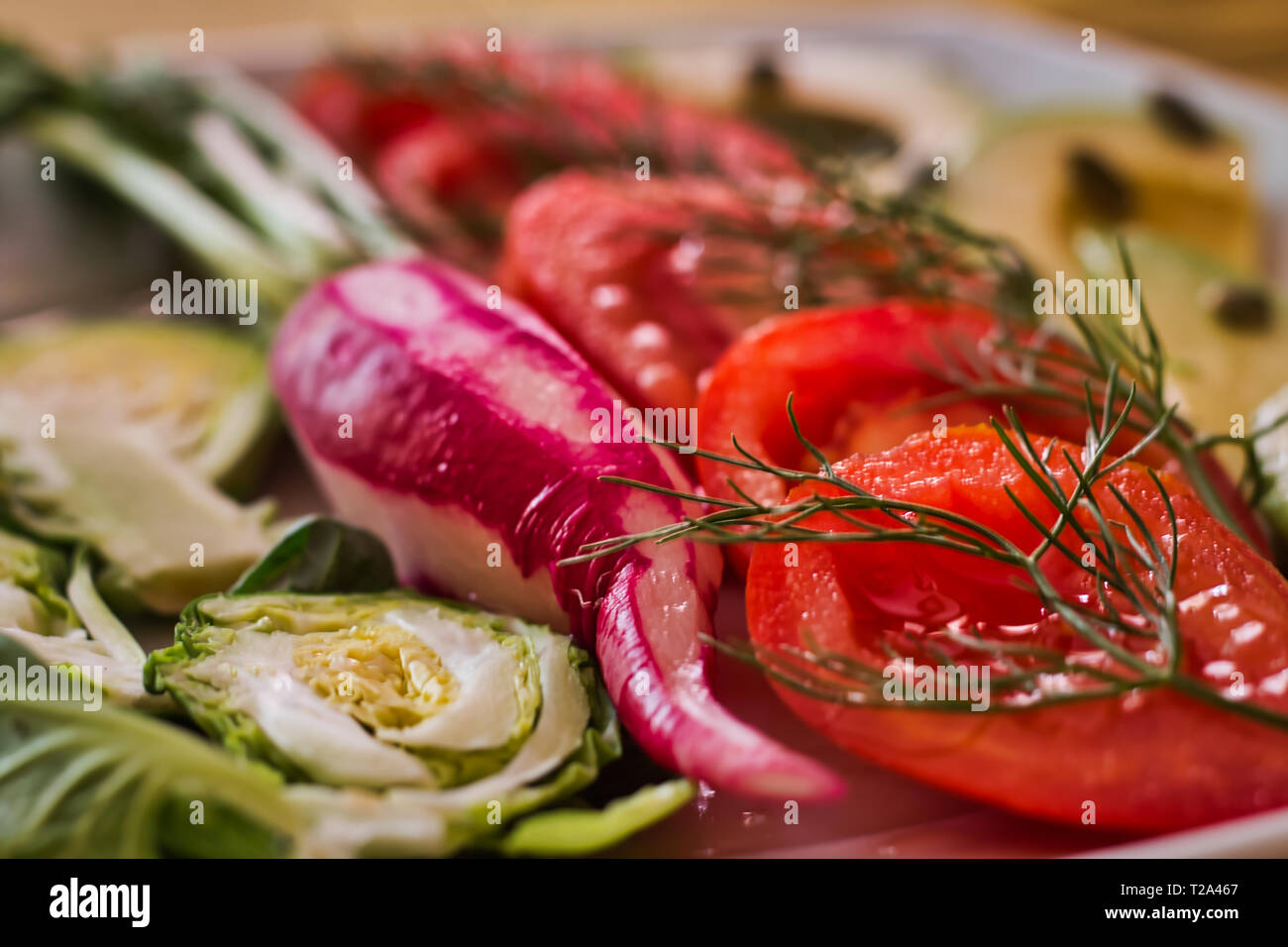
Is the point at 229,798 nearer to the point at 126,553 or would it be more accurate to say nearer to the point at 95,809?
the point at 95,809

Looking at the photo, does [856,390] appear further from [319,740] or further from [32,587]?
[32,587]

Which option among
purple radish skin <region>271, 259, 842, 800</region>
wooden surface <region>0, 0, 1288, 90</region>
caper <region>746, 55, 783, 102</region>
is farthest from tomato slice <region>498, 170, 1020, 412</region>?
wooden surface <region>0, 0, 1288, 90</region>

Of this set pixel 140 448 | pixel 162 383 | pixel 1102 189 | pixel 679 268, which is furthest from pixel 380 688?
pixel 1102 189

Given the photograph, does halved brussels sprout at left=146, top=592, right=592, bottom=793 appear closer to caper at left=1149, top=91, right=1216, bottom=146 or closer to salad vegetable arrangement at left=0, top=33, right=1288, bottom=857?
salad vegetable arrangement at left=0, top=33, right=1288, bottom=857

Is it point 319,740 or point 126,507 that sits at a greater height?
point 126,507

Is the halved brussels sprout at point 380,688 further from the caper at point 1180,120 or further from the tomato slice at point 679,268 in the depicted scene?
the caper at point 1180,120

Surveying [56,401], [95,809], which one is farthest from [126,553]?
[95,809]
